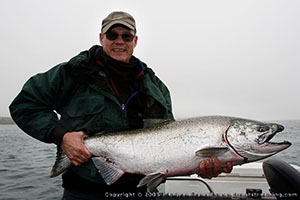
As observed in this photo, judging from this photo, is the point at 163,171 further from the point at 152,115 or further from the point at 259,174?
the point at 259,174

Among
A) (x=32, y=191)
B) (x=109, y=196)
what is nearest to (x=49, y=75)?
(x=109, y=196)

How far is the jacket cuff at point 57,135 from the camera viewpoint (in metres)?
2.58

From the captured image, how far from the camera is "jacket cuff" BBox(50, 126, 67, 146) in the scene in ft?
8.47

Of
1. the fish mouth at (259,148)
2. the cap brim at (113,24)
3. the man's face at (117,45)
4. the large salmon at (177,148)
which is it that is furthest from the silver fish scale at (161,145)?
the cap brim at (113,24)

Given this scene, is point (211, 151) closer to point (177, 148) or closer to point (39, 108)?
point (177, 148)

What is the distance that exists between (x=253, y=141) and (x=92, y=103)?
6.44ft

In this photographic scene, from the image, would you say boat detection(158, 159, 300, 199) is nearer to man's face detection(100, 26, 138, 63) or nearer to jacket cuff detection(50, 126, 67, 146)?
jacket cuff detection(50, 126, 67, 146)

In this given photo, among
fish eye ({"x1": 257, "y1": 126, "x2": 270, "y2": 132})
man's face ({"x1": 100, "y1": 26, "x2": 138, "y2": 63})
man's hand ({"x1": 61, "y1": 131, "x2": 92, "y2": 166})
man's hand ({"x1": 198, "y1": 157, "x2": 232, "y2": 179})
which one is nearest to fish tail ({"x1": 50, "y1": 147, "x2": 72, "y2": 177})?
man's hand ({"x1": 61, "y1": 131, "x2": 92, "y2": 166})

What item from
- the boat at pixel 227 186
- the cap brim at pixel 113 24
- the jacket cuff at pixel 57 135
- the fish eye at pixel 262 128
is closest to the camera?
the jacket cuff at pixel 57 135

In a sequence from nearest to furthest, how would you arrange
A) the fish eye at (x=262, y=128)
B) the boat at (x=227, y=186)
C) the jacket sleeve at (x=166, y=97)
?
the fish eye at (x=262, y=128)
the jacket sleeve at (x=166, y=97)
the boat at (x=227, y=186)

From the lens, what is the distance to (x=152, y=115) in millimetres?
3121

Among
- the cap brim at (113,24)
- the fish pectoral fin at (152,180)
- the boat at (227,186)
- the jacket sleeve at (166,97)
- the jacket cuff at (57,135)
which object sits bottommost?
the boat at (227,186)

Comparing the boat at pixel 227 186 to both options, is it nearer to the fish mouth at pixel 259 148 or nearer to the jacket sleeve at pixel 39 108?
the fish mouth at pixel 259 148

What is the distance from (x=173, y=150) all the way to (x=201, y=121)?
0.51m
